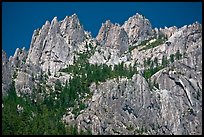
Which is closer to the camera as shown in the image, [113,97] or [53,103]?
[113,97]

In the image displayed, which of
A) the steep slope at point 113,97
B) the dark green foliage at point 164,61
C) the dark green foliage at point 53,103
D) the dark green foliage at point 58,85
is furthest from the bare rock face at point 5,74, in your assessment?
the dark green foliage at point 164,61

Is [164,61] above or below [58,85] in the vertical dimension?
above

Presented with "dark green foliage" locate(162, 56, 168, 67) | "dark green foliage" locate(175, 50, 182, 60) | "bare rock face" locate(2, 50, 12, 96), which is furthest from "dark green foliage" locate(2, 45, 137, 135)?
"dark green foliage" locate(175, 50, 182, 60)

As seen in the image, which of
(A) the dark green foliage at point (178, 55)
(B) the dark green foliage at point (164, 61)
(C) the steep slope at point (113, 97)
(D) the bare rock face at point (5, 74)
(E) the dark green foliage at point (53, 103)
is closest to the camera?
(E) the dark green foliage at point (53, 103)

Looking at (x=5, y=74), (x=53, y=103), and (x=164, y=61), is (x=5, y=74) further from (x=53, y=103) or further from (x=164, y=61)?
(x=164, y=61)

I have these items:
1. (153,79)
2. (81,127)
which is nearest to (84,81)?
(153,79)

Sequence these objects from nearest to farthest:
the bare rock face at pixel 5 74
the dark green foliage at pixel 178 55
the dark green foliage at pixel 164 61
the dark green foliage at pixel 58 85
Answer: the bare rock face at pixel 5 74, the dark green foliage at pixel 58 85, the dark green foliage at pixel 164 61, the dark green foliage at pixel 178 55

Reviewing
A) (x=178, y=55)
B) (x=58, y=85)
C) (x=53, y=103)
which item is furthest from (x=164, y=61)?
(x=53, y=103)

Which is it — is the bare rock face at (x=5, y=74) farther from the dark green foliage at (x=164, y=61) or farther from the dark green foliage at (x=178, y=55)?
the dark green foliage at (x=178, y=55)

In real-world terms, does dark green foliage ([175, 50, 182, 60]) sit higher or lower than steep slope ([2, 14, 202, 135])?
higher

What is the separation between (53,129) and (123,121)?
28.2m

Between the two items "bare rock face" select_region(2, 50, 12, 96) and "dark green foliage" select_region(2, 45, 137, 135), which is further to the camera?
"bare rock face" select_region(2, 50, 12, 96)

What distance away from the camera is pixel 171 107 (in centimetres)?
15725

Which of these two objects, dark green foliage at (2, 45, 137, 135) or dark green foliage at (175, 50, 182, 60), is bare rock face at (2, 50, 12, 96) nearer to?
dark green foliage at (2, 45, 137, 135)
